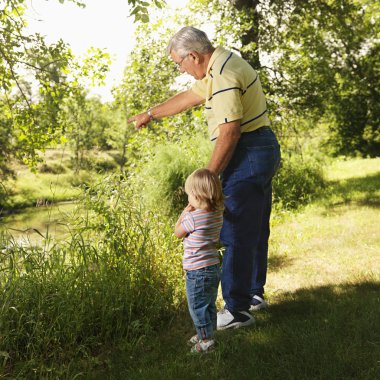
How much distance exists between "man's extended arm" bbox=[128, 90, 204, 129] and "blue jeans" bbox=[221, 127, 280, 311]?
71cm

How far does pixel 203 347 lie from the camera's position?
8.76ft

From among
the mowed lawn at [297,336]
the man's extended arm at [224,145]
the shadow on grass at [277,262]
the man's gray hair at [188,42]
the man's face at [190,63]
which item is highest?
the man's gray hair at [188,42]

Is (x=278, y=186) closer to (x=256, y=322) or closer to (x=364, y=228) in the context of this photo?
(x=364, y=228)

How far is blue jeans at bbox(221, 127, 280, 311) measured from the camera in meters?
2.84

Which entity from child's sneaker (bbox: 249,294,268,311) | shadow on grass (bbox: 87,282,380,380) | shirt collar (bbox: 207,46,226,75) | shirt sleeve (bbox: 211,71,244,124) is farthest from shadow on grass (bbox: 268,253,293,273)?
shirt collar (bbox: 207,46,226,75)

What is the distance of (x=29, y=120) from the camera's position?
23.3ft

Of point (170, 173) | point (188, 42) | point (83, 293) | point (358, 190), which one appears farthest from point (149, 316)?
point (358, 190)

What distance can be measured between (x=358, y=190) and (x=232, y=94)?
6832 millimetres

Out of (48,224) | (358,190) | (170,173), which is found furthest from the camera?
(358,190)

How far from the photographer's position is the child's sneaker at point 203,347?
2.66 meters

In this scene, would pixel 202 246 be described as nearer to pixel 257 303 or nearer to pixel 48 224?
pixel 257 303

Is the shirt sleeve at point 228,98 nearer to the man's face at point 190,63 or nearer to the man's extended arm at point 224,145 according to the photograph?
the man's extended arm at point 224,145

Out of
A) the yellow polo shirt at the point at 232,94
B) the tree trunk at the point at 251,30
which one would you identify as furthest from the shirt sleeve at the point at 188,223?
the tree trunk at the point at 251,30

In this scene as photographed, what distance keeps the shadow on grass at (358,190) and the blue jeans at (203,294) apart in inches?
200
